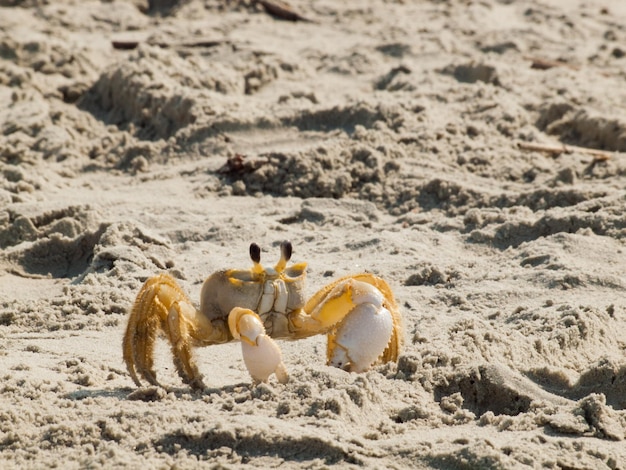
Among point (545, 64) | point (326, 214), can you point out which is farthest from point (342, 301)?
point (545, 64)

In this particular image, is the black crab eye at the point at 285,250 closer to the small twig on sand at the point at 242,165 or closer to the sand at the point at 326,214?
the sand at the point at 326,214

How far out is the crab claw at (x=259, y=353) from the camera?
4.23 meters

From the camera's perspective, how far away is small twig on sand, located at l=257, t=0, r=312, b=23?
1138 centimetres

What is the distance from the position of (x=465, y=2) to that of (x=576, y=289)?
6909 millimetres

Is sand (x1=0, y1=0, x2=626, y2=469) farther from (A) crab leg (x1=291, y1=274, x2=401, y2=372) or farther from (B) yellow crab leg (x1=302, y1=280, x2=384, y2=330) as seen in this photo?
(B) yellow crab leg (x1=302, y1=280, x2=384, y2=330)

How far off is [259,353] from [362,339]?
460 millimetres

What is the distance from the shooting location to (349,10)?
1171 centimetres

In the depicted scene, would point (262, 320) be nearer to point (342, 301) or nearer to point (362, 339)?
point (342, 301)

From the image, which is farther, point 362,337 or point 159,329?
point 159,329

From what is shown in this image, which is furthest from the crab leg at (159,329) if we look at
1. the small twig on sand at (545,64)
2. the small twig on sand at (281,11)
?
the small twig on sand at (281,11)

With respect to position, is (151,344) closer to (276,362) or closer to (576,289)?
(276,362)

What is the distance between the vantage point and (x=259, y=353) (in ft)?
13.9

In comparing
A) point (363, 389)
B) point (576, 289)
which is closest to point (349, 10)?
point (576, 289)

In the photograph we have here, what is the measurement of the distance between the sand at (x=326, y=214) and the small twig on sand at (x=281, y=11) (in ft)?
0.48
